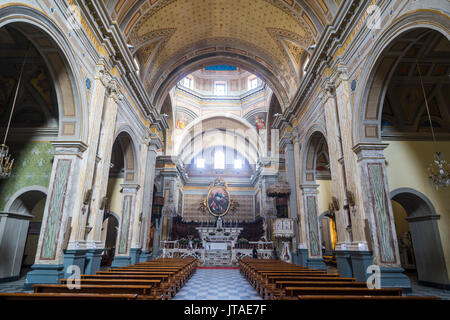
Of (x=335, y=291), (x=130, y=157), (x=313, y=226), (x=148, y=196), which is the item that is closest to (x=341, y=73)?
(x=335, y=291)

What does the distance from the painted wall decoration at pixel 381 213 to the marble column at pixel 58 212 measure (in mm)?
7467

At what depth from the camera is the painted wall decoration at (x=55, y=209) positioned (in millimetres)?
6639

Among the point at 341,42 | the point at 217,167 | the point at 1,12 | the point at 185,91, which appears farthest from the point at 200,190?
the point at 1,12

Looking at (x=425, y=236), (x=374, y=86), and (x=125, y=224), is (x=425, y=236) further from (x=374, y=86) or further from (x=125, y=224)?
(x=125, y=224)

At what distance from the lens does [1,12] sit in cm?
480

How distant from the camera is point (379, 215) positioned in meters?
6.80

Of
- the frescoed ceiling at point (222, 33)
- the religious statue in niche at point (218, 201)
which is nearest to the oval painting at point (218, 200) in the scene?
the religious statue in niche at point (218, 201)

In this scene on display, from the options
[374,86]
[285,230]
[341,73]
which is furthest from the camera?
[285,230]

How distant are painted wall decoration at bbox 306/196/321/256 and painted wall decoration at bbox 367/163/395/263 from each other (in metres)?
5.10

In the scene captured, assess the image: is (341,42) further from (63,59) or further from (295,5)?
(63,59)

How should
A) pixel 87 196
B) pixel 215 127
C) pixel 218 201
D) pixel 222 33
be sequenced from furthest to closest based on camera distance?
pixel 218 201
pixel 215 127
pixel 222 33
pixel 87 196

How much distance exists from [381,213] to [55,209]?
26.2ft

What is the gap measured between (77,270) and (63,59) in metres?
5.09

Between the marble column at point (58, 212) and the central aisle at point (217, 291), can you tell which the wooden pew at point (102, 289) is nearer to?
the central aisle at point (217, 291)
